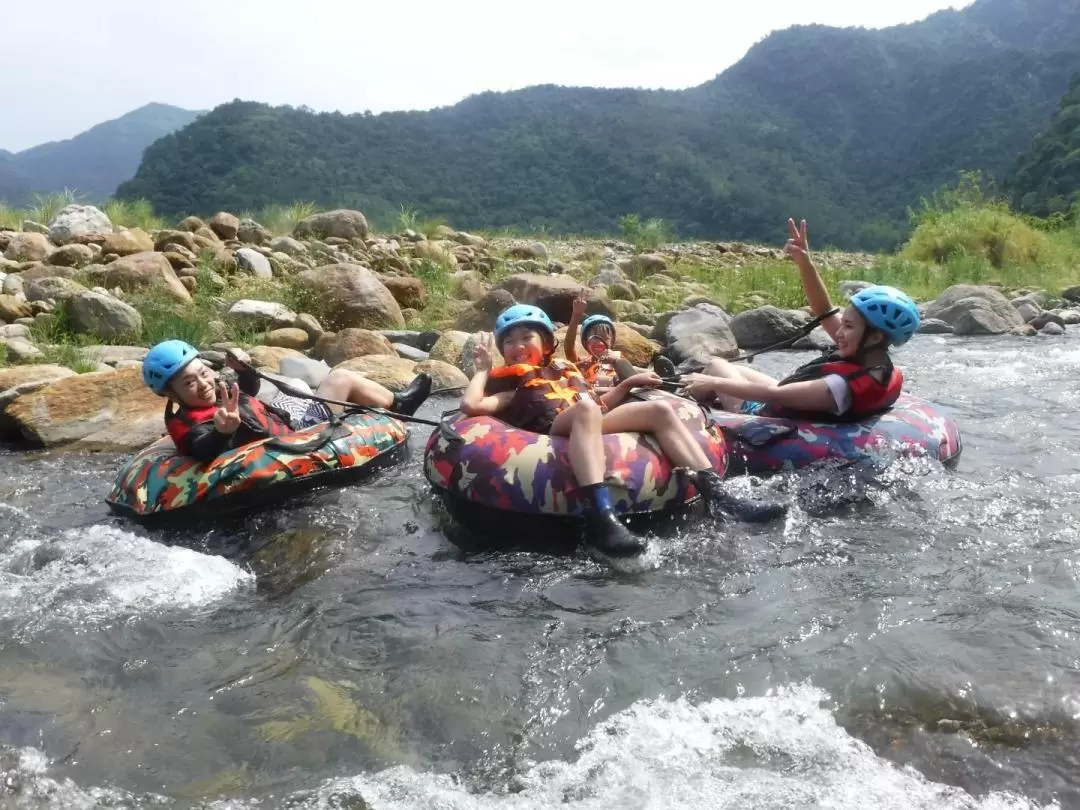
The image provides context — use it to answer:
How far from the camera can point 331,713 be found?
3201mm

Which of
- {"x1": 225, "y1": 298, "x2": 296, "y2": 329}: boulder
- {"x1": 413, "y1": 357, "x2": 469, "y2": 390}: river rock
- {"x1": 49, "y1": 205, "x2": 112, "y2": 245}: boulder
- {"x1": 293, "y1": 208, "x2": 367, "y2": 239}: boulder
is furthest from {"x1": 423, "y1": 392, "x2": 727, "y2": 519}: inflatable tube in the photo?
{"x1": 293, "y1": 208, "x2": 367, "y2": 239}: boulder

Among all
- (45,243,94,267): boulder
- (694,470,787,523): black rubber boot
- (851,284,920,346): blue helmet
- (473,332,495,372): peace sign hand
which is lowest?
(694,470,787,523): black rubber boot

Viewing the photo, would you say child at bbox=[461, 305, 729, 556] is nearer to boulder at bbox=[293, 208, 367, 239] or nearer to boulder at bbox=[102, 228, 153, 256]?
boulder at bbox=[102, 228, 153, 256]

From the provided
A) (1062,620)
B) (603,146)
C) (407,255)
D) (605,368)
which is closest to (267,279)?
(407,255)

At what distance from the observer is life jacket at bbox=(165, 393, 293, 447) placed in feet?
17.9

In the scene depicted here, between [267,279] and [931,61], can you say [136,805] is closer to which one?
[267,279]

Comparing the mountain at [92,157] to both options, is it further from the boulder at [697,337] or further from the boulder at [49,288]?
the boulder at [697,337]

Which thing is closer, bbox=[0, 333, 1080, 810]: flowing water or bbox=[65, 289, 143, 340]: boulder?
bbox=[0, 333, 1080, 810]: flowing water

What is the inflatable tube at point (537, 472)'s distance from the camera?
15.8ft

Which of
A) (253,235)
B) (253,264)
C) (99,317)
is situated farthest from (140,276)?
(253,235)

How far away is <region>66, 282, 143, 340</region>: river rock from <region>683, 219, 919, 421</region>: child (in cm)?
636

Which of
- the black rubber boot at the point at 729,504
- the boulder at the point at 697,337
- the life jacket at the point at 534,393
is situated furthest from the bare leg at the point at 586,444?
the boulder at the point at 697,337

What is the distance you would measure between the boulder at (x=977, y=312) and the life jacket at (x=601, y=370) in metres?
7.29

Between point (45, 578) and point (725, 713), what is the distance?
3.37 metres
